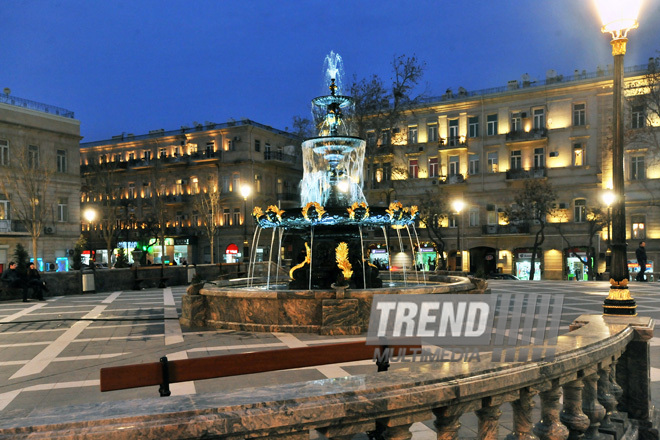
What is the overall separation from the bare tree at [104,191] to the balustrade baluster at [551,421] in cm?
4150

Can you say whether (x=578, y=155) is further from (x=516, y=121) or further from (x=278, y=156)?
(x=278, y=156)

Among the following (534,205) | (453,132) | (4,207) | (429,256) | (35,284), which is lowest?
(429,256)

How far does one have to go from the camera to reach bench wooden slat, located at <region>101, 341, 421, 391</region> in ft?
11.0

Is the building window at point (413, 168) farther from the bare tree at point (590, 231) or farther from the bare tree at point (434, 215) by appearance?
the bare tree at point (590, 231)

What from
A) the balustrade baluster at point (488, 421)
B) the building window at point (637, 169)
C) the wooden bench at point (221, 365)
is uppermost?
the building window at point (637, 169)

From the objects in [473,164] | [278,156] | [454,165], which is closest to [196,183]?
[278,156]

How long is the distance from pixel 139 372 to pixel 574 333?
336 centimetres

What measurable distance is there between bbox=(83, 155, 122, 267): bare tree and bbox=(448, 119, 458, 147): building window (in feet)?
91.2

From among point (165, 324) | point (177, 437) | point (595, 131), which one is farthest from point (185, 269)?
point (595, 131)

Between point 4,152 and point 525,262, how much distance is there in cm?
3690

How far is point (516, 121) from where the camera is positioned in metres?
41.0

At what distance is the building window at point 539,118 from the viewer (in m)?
40.0

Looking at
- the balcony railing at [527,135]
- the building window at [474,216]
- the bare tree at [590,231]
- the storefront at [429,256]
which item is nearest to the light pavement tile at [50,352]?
the bare tree at [590,231]

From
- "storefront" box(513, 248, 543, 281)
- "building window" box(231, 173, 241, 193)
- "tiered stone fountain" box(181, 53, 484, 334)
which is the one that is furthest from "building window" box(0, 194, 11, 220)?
"storefront" box(513, 248, 543, 281)
